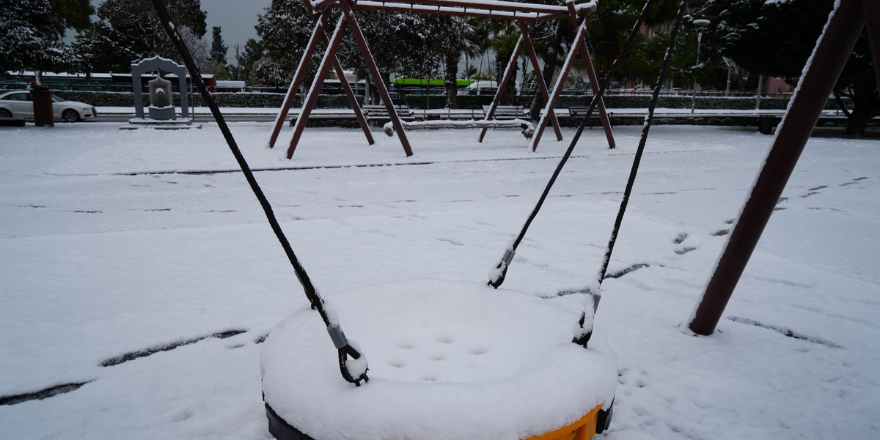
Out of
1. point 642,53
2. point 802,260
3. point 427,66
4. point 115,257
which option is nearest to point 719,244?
point 802,260

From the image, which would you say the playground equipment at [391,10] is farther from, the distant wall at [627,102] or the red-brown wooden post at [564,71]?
the distant wall at [627,102]

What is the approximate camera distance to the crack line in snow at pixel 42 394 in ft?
5.93

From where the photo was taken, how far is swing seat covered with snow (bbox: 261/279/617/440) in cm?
120

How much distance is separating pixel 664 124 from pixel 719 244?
17.8m

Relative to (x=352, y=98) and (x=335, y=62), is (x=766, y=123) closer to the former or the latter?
(x=352, y=98)

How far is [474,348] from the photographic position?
1742 mm

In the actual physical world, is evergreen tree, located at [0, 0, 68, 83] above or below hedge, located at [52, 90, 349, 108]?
above

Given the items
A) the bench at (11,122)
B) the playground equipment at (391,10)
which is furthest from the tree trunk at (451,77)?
the bench at (11,122)

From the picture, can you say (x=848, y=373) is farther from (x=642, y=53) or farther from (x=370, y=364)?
(x=642, y=53)

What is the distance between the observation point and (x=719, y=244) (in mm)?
4012

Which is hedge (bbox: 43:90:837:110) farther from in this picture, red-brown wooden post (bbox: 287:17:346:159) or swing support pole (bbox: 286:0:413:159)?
red-brown wooden post (bbox: 287:17:346:159)

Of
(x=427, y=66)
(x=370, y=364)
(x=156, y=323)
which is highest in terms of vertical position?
(x=427, y=66)

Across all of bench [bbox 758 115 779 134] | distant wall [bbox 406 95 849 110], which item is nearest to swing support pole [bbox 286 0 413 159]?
bench [bbox 758 115 779 134]

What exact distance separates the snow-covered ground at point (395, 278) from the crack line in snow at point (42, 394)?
26mm
